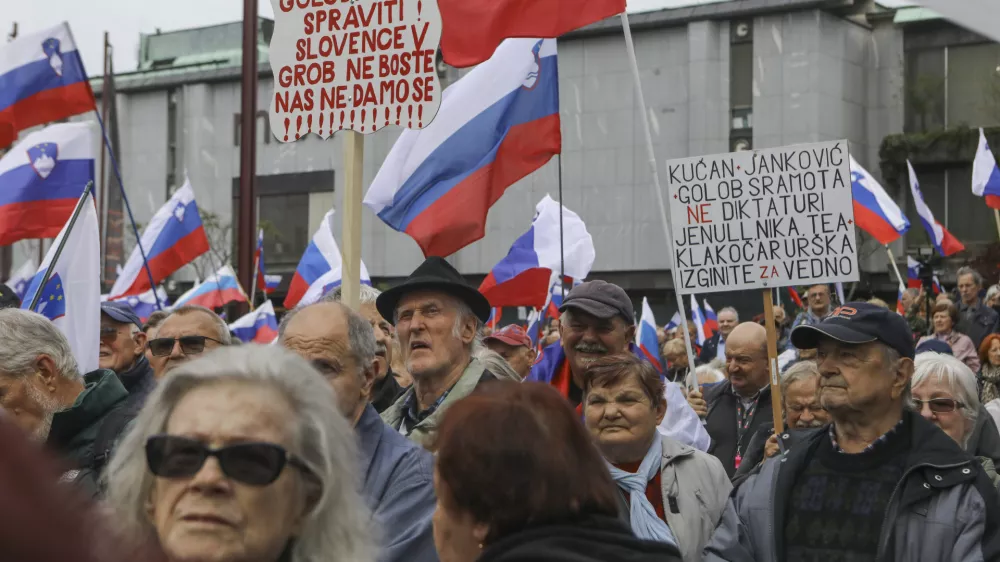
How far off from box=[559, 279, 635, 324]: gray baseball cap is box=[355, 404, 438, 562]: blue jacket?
1940 mm

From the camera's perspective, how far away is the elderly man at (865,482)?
425 cm

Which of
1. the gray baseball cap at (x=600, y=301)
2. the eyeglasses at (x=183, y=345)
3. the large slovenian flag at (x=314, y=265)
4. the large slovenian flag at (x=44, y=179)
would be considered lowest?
the eyeglasses at (x=183, y=345)

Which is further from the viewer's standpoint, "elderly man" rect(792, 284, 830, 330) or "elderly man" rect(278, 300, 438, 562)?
"elderly man" rect(792, 284, 830, 330)

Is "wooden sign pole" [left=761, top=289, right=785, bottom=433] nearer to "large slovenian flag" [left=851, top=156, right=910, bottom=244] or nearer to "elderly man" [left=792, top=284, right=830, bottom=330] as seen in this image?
"elderly man" [left=792, top=284, right=830, bottom=330]

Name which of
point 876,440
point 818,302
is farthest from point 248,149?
point 876,440

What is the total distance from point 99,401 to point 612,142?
1306 inches

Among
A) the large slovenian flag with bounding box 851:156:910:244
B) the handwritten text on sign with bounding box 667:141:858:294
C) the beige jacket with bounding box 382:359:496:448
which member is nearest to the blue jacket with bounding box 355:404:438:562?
the beige jacket with bounding box 382:359:496:448

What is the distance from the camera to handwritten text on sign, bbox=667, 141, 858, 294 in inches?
266

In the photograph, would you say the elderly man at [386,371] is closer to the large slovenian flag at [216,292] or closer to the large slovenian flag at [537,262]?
the large slovenian flag at [537,262]

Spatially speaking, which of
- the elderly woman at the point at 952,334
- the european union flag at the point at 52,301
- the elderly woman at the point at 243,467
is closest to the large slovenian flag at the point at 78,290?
the european union flag at the point at 52,301

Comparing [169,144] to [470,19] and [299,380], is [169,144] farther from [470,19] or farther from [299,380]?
[299,380]

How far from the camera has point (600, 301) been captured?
6.08m

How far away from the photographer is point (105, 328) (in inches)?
301

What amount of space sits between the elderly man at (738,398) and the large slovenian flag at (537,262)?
2444 millimetres
